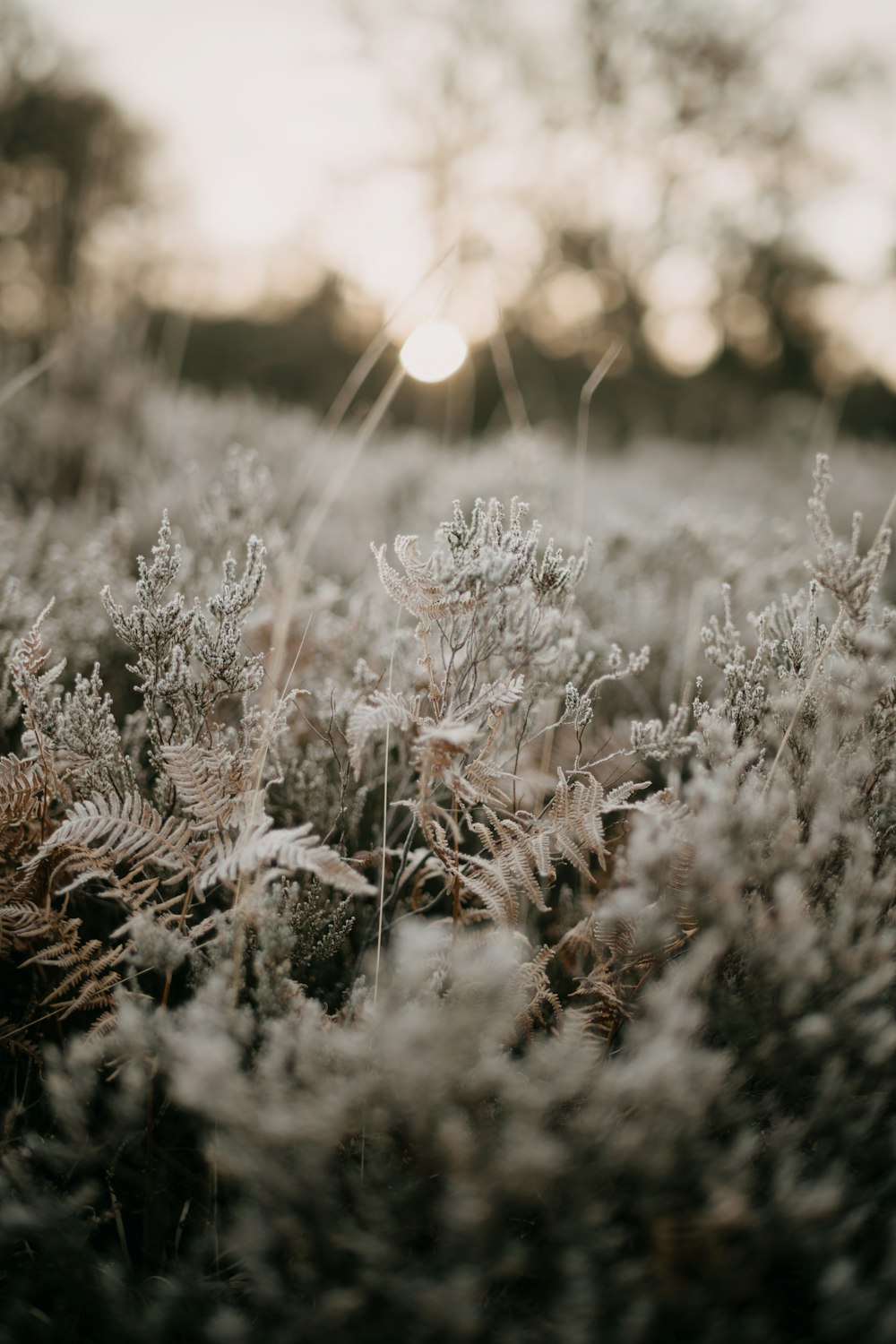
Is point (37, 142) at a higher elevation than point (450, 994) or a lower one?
higher

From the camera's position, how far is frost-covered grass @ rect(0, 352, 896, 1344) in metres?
0.94

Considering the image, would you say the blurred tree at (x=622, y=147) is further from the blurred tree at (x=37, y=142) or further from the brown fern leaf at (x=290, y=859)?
the brown fern leaf at (x=290, y=859)

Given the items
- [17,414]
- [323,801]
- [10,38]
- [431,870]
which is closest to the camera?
[431,870]

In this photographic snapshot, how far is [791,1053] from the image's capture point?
3.78 feet

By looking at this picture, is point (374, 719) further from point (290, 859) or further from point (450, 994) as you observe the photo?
point (450, 994)

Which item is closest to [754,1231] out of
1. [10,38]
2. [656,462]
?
[656,462]

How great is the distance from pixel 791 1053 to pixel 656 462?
754 centimetres

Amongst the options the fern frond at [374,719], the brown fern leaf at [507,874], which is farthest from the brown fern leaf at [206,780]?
the brown fern leaf at [507,874]

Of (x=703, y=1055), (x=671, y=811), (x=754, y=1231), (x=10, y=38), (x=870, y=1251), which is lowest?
(x=870, y=1251)

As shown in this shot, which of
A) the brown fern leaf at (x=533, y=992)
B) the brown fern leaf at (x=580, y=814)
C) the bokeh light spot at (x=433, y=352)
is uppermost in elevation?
the bokeh light spot at (x=433, y=352)

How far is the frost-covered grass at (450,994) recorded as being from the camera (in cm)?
94

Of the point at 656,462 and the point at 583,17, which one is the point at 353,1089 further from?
the point at 583,17

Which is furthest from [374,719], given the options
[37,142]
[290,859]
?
[37,142]

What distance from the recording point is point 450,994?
128 cm
